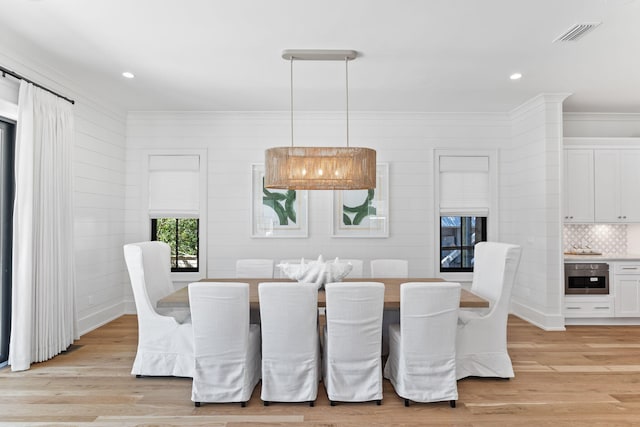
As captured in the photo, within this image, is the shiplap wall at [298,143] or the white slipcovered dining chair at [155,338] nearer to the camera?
the white slipcovered dining chair at [155,338]

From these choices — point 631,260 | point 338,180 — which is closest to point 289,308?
point 338,180

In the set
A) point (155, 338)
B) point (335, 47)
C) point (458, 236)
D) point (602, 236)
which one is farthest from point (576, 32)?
point (155, 338)

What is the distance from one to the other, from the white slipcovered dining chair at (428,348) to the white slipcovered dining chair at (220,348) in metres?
1.15

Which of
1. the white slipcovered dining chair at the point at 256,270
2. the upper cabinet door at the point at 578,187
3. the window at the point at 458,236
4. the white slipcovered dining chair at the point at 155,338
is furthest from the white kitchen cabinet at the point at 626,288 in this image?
the white slipcovered dining chair at the point at 155,338

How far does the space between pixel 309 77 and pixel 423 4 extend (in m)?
1.73

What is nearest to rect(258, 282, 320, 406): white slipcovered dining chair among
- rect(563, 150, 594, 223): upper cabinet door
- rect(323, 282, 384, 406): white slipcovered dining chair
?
rect(323, 282, 384, 406): white slipcovered dining chair

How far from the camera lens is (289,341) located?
292 cm

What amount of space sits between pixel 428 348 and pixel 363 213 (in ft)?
9.94

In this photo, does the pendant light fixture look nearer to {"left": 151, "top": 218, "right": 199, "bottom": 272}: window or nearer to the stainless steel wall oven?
{"left": 151, "top": 218, "right": 199, "bottom": 272}: window

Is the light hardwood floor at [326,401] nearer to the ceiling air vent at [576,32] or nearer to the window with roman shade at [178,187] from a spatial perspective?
the window with roman shade at [178,187]

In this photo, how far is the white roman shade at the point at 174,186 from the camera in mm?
5809

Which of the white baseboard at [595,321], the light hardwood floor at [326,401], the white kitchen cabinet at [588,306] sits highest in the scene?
the white kitchen cabinet at [588,306]

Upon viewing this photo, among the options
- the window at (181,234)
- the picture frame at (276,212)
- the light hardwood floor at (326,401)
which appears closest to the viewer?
the light hardwood floor at (326,401)

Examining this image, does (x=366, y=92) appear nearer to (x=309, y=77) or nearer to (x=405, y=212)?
(x=309, y=77)
